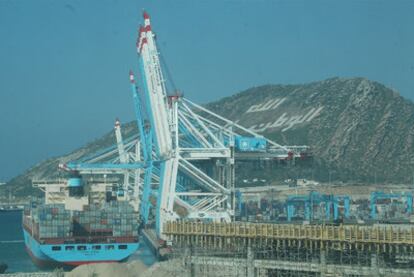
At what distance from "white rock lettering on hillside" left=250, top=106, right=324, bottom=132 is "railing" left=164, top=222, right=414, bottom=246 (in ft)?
459

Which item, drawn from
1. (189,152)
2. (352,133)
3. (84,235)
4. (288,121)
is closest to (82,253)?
(84,235)

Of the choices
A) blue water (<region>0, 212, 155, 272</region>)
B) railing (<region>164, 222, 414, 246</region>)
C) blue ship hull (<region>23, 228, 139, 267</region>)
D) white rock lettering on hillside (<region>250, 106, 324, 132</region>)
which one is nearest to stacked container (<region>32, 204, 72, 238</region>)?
blue ship hull (<region>23, 228, 139, 267</region>)

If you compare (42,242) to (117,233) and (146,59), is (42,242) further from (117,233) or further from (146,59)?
(146,59)

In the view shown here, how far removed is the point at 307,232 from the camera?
41.4 meters

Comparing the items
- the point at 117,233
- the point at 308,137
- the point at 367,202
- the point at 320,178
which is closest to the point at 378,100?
the point at 308,137

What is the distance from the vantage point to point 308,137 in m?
175

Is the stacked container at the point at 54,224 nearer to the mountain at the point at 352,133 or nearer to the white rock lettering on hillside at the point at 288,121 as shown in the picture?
→ the mountain at the point at 352,133

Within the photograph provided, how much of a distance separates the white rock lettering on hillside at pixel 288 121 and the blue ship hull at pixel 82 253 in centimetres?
11835

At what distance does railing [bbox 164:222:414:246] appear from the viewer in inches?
1531

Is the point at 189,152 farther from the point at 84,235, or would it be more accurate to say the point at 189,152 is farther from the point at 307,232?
the point at 307,232

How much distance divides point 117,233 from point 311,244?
30398 mm

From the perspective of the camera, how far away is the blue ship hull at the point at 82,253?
2660 inches

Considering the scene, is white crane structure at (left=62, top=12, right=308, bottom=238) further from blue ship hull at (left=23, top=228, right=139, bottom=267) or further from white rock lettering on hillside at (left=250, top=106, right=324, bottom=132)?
white rock lettering on hillside at (left=250, top=106, right=324, bottom=132)

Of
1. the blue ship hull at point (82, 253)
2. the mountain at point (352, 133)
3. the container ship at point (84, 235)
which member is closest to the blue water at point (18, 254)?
the blue ship hull at point (82, 253)
